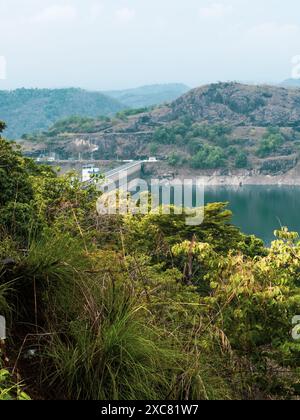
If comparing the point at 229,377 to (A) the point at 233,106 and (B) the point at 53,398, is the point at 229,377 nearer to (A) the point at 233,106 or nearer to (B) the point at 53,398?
(B) the point at 53,398

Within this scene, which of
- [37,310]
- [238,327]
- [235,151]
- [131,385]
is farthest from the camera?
[235,151]

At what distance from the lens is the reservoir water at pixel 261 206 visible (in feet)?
192

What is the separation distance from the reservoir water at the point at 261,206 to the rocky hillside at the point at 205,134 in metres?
10.3

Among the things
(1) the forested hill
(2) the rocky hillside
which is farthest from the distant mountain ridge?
(2) the rocky hillside

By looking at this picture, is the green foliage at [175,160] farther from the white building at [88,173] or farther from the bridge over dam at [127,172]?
the white building at [88,173]

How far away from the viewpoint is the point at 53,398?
8.39ft

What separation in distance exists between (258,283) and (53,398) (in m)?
3.19

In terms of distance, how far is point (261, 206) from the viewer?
74375 mm

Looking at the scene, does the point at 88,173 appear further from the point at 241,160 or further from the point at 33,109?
the point at 33,109

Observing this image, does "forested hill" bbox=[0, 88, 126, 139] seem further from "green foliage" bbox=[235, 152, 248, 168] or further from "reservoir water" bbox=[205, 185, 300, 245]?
"reservoir water" bbox=[205, 185, 300, 245]

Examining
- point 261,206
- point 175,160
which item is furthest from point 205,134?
point 261,206

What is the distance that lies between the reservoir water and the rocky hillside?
10327 mm

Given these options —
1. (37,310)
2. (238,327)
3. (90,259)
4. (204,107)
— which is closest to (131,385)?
(37,310)

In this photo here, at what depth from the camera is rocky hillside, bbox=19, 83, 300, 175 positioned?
104938 millimetres
